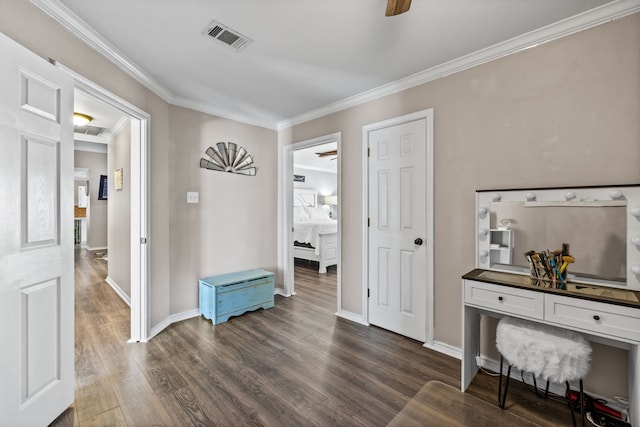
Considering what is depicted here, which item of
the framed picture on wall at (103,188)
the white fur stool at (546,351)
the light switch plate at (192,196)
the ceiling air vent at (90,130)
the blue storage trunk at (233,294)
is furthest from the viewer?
the framed picture on wall at (103,188)

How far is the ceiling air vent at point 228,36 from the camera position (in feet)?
6.31

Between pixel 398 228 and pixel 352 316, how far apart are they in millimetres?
1137

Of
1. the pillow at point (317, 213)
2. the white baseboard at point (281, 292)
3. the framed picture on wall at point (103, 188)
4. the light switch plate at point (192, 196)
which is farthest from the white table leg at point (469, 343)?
the framed picture on wall at point (103, 188)

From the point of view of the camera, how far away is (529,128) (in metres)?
2.04

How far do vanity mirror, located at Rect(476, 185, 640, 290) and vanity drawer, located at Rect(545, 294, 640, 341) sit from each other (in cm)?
37

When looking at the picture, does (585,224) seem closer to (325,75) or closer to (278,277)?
(325,75)

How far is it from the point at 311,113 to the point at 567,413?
Answer: 11.3ft

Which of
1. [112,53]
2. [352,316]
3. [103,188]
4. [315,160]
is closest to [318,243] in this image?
[352,316]

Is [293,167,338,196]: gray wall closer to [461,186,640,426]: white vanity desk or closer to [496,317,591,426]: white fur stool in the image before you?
[461,186,640,426]: white vanity desk

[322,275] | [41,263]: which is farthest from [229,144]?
[322,275]

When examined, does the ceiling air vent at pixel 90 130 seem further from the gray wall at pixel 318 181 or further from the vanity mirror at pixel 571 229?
the vanity mirror at pixel 571 229

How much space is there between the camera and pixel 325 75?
260 centimetres

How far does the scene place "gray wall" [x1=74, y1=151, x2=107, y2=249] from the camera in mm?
7066

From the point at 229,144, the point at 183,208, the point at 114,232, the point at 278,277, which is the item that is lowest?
the point at 278,277
